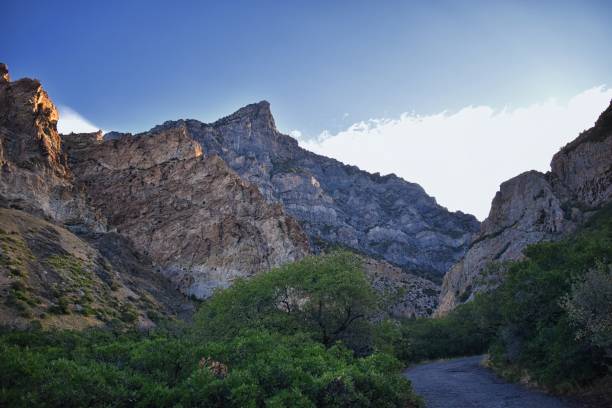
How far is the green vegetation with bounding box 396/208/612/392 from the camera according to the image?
58.3 ft

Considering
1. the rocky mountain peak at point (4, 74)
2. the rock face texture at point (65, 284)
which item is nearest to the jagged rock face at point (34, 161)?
the rocky mountain peak at point (4, 74)

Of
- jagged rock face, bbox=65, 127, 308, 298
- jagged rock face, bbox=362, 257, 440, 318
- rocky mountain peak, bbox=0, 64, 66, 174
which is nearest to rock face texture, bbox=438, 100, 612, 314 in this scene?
jagged rock face, bbox=362, 257, 440, 318

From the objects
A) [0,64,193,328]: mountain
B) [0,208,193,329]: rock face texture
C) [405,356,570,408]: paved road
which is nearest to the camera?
[405,356,570,408]: paved road

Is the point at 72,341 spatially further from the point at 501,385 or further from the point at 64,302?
the point at 501,385

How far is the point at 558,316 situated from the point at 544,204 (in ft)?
266

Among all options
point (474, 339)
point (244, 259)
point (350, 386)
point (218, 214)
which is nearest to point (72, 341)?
point (350, 386)

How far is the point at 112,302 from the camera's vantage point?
59875 mm

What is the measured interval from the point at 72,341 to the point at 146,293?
160 feet

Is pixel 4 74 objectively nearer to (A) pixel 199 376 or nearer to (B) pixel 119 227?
(B) pixel 119 227

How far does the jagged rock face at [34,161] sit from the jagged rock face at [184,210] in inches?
662

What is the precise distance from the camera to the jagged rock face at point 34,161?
255 feet

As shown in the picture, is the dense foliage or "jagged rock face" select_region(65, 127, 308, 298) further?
"jagged rock face" select_region(65, 127, 308, 298)

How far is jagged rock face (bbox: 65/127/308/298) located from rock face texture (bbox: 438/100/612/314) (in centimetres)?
5105

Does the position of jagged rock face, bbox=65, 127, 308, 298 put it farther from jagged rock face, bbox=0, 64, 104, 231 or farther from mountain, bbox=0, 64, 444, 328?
jagged rock face, bbox=0, 64, 104, 231
